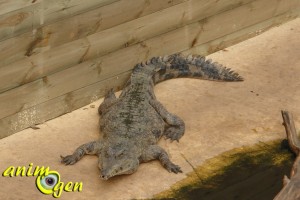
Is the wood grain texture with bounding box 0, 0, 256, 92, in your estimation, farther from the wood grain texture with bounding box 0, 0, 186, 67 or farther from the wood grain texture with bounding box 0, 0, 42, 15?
the wood grain texture with bounding box 0, 0, 42, 15

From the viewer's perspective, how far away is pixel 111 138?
283 inches

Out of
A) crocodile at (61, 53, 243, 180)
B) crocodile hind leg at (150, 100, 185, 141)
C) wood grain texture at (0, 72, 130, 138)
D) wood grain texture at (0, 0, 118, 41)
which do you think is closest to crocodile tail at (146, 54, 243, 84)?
crocodile at (61, 53, 243, 180)

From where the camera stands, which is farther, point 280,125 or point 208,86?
point 208,86

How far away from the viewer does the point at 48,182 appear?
676cm

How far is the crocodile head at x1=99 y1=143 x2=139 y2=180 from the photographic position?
6738 millimetres

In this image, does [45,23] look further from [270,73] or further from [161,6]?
[270,73]

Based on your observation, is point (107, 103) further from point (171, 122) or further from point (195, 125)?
point (195, 125)

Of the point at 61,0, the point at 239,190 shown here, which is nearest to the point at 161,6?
the point at 61,0

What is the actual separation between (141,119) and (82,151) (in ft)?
2.36

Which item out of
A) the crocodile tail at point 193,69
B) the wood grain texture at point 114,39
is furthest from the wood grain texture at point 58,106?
the crocodile tail at point 193,69

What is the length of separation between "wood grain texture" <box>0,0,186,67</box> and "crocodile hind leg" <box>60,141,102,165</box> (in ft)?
3.42

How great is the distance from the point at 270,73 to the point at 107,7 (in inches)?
86.2

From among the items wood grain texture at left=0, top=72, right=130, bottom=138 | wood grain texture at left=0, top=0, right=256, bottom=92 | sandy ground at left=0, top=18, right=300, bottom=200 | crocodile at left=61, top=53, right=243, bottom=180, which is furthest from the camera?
wood grain texture at left=0, top=72, right=130, bottom=138

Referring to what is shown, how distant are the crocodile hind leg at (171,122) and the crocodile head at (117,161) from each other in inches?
22.9
